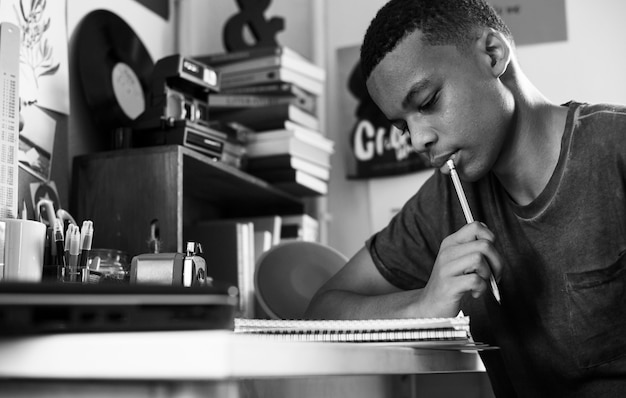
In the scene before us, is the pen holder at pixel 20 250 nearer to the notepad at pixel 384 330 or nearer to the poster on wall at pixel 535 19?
the notepad at pixel 384 330

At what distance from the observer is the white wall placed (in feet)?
6.70

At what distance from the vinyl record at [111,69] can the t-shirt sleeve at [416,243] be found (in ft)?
2.09

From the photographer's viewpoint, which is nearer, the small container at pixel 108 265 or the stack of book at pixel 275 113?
the small container at pixel 108 265

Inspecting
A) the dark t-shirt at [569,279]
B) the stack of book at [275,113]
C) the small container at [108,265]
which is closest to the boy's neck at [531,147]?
the dark t-shirt at [569,279]

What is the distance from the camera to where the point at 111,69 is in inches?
64.1

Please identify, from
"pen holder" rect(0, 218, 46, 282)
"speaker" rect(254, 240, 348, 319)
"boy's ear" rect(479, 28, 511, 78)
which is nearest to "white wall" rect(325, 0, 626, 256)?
"speaker" rect(254, 240, 348, 319)

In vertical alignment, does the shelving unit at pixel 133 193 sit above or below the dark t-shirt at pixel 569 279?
above

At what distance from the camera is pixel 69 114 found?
5.09 feet

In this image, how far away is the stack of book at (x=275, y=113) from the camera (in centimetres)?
189

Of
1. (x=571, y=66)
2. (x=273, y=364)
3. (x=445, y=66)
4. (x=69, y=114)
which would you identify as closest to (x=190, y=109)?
(x=69, y=114)

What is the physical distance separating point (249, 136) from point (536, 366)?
0.98 meters

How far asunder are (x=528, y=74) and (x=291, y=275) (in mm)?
972

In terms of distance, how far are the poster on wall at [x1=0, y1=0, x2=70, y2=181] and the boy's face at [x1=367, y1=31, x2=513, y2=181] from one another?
0.67m

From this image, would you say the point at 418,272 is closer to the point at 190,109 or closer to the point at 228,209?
the point at 190,109
